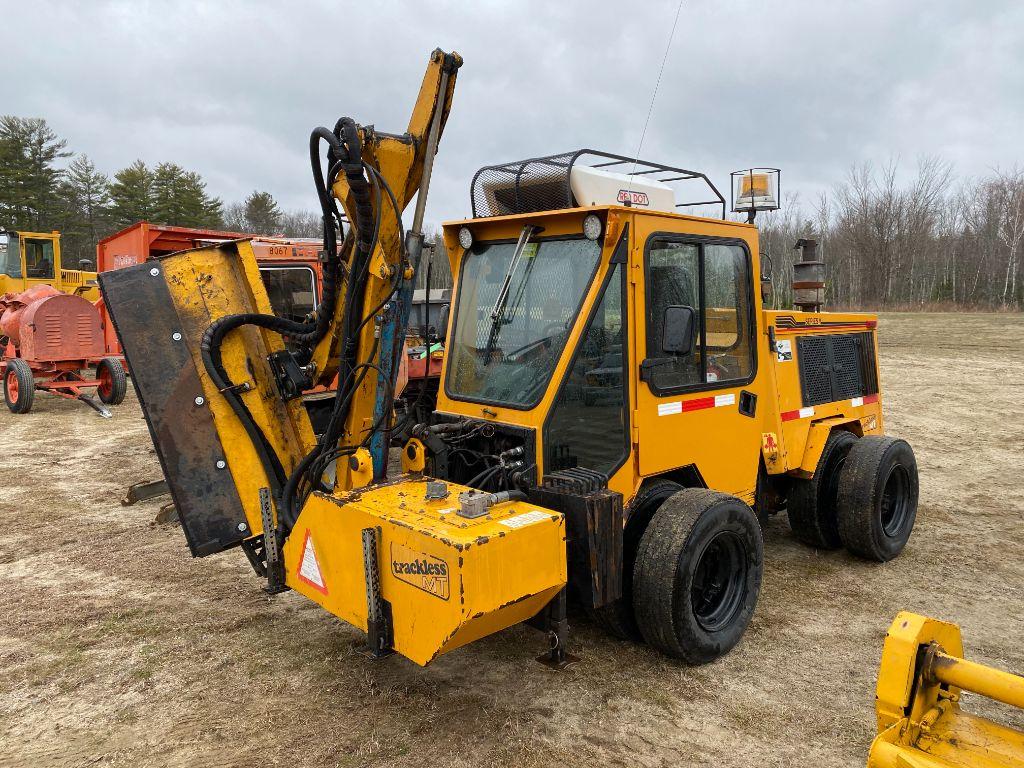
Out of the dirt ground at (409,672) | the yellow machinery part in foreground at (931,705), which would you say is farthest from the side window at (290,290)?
the yellow machinery part in foreground at (931,705)

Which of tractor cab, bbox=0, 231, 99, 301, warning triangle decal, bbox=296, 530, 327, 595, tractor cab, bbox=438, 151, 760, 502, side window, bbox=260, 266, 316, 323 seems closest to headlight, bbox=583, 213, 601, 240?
tractor cab, bbox=438, 151, 760, 502

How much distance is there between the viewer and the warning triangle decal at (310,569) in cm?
336

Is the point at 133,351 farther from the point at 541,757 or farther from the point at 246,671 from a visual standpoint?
the point at 541,757

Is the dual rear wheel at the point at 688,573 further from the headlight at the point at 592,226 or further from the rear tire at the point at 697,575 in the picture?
the headlight at the point at 592,226

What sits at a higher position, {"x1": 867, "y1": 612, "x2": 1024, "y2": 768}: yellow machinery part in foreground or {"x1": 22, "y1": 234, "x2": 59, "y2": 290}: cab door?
{"x1": 22, "y1": 234, "x2": 59, "y2": 290}: cab door

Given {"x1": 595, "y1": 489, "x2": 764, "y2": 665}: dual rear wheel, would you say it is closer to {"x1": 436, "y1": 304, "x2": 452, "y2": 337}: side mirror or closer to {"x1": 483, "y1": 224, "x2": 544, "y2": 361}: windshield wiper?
{"x1": 483, "y1": 224, "x2": 544, "y2": 361}: windshield wiper

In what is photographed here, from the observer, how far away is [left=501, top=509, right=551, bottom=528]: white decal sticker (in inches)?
116

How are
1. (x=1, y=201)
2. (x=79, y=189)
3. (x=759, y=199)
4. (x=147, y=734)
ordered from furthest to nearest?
(x=79, y=189) → (x=1, y=201) → (x=759, y=199) → (x=147, y=734)

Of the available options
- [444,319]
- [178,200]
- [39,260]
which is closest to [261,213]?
[178,200]

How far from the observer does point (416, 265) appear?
3.77 m

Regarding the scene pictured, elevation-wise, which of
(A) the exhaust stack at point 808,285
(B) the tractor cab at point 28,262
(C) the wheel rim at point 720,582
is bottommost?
(C) the wheel rim at point 720,582

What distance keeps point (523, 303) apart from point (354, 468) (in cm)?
124

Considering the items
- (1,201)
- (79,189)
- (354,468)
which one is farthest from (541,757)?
(79,189)

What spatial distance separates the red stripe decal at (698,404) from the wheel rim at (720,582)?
27.8 inches
